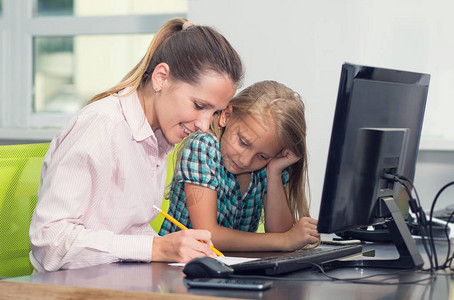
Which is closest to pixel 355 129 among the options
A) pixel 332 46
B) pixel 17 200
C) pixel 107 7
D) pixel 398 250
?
pixel 398 250

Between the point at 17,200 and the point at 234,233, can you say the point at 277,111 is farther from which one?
the point at 17,200

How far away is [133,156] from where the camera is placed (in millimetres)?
1452

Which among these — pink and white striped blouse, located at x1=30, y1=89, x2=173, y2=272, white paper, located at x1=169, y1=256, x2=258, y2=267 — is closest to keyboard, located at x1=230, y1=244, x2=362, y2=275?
white paper, located at x1=169, y1=256, x2=258, y2=267

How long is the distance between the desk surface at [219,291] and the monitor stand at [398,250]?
64mm

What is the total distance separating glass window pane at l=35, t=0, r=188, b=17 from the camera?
3285 millimetres

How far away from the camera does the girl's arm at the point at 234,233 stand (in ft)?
5.35

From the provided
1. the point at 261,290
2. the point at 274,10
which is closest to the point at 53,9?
the point at 274,10

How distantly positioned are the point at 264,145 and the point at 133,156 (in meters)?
0.47

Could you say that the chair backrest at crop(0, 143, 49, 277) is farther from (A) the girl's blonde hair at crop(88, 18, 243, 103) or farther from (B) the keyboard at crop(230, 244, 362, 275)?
(B) the keyboard at crop(230, 244, 362, 275)

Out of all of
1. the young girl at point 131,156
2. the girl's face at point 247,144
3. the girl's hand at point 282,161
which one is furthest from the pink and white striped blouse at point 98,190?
the girl's hand at point 282,161

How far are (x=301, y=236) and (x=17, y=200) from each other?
2.12ft

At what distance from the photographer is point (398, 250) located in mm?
1323

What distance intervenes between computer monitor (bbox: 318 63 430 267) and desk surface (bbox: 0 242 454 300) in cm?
12

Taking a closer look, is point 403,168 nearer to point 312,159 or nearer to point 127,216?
point 127,216
